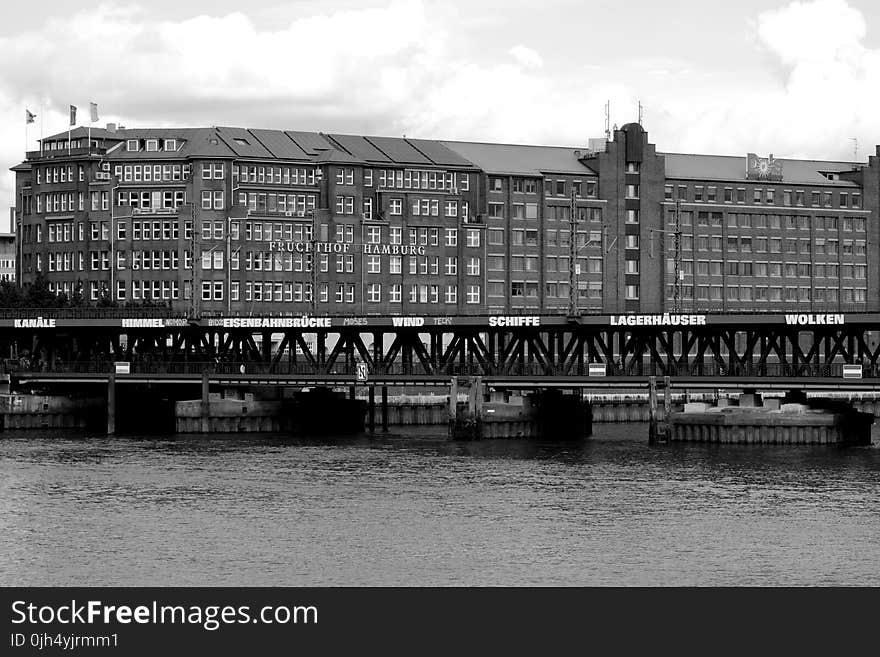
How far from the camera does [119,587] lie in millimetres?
68062

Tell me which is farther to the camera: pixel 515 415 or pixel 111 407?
pixel 111 407

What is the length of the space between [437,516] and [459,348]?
2421 inches

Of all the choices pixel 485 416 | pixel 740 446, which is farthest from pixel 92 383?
pixel 740 446

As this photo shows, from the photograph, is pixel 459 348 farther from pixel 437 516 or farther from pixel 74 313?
pixel 437 516
